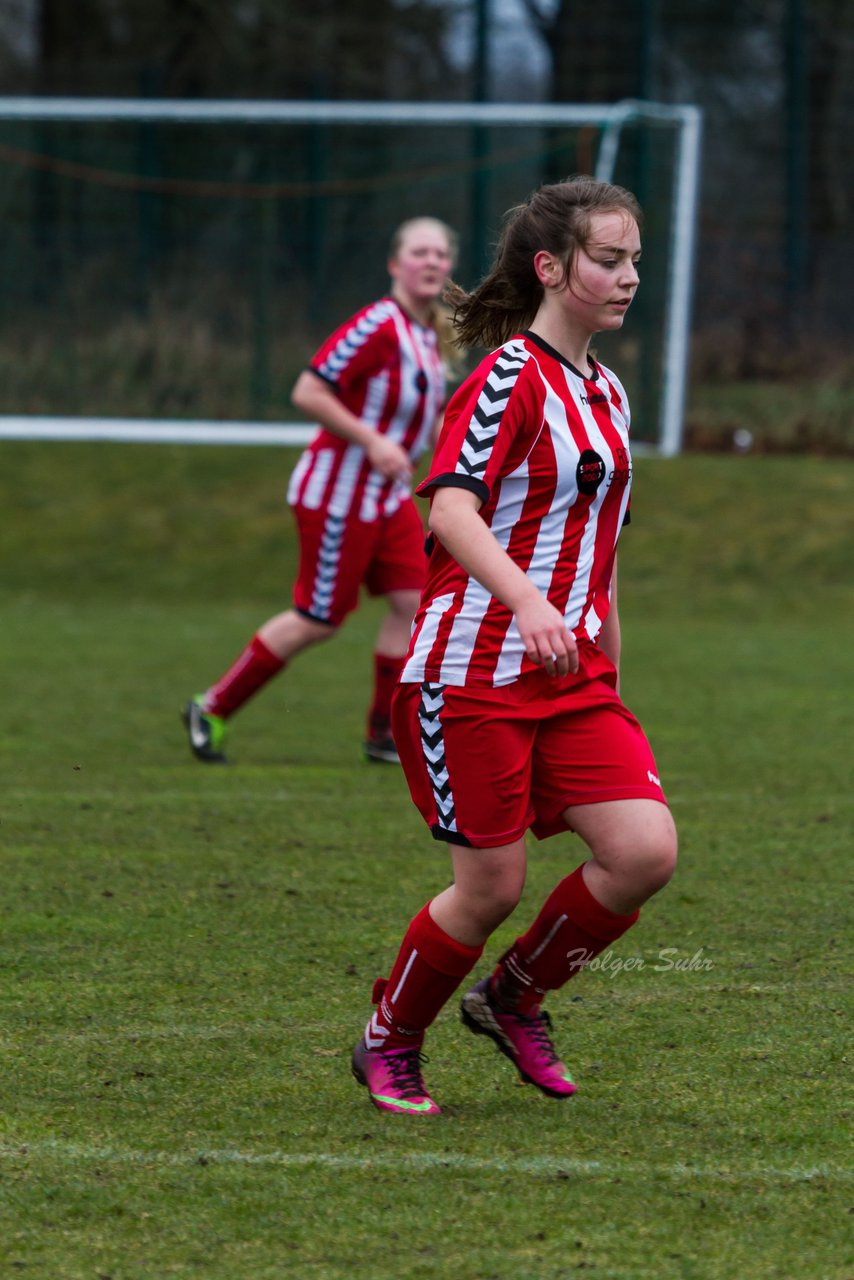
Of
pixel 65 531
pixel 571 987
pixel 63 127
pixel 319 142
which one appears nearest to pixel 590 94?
pixel 319 142

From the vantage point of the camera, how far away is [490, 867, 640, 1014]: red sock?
11.6 feet

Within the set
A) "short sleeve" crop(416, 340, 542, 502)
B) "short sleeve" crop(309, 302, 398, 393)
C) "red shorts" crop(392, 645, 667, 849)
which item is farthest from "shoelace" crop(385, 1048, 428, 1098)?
"short sleeve" crop(309, 302, 398, 393)

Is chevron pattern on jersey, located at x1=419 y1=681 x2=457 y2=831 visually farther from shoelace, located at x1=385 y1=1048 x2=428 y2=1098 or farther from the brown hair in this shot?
the brown hair

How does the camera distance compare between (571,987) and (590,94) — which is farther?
(590,94)

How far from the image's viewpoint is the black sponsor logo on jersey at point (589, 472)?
3.46 m

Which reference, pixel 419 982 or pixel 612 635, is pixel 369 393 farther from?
pixel 419 982

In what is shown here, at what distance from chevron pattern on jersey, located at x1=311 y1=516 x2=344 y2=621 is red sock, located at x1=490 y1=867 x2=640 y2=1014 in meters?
3.76

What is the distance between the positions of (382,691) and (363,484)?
33.1 inches

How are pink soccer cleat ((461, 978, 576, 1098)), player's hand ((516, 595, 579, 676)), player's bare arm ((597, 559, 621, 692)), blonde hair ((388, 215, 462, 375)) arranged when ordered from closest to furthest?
player's hand ((516, 595, 579, 676)) → pink soccer cleat ((461, 978, 576, 1098)) → player's bare arm ((597, 559, 621, 692)) → blonde hair ((388, 215, 462, 375))

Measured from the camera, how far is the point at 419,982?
3.55m

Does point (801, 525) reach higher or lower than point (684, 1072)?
lower

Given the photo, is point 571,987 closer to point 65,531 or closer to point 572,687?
point 572,687

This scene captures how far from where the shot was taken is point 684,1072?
3760mm

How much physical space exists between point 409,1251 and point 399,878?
106 inches
